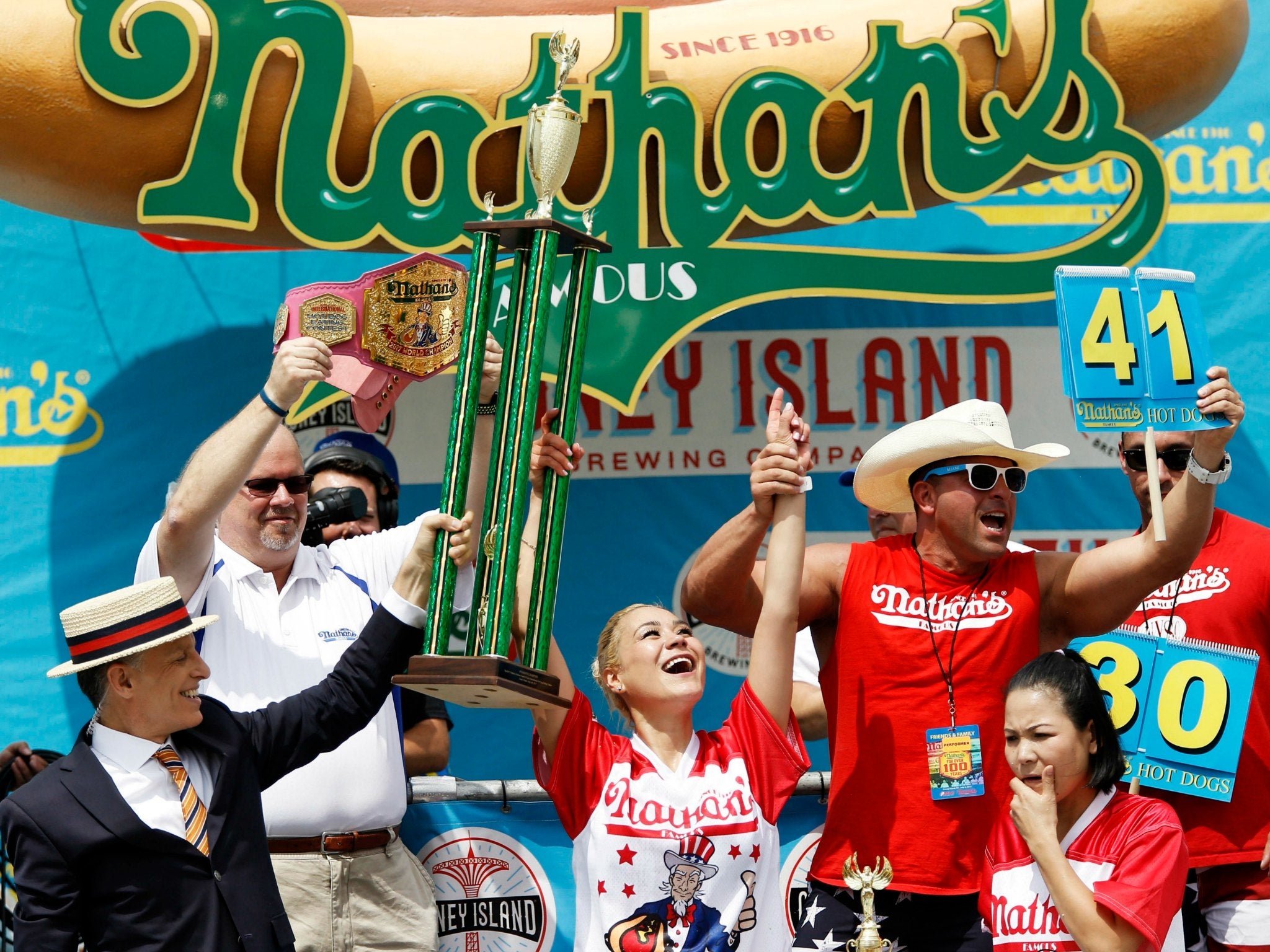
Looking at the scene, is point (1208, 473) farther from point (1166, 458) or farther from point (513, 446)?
point (513, 446)

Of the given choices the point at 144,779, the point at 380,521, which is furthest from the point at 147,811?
the point at 380,521

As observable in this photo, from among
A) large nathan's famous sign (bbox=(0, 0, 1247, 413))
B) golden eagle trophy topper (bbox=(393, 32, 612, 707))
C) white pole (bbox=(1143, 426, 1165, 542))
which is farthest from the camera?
large nathan's famous sign (bbox=(0, 0, 1247, 413))

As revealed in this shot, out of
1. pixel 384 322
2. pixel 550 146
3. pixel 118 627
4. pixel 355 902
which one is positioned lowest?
pixel 355 902

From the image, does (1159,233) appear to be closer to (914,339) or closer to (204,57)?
(914,339)

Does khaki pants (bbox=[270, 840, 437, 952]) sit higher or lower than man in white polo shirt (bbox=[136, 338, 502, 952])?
lower

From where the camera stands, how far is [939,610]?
3562mm

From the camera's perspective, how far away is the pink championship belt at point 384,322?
11.3 feet

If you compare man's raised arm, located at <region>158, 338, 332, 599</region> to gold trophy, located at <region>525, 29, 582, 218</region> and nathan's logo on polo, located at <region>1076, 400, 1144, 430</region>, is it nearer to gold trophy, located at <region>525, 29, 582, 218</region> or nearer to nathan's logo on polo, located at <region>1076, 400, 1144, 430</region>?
gold trophy, located at <region>525, 29, 582, 218</region>

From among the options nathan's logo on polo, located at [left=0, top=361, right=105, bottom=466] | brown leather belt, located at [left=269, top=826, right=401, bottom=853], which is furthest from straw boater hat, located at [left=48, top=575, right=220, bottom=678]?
nathan's logo on polo, located at [left=0, top=361, right=105, bottom=466]

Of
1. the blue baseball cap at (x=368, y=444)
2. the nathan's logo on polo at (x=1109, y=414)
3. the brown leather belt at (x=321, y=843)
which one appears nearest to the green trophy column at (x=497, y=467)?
the brown leather belt at (x=321, y=843)

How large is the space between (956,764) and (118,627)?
179 centimetres

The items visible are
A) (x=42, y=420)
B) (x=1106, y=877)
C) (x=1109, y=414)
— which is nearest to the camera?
(x=1106, y=877)

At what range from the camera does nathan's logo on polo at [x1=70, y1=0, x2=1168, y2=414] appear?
204 inches

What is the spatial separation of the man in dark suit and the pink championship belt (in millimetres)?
487
